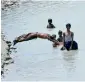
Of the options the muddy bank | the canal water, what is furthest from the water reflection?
the muddy bank

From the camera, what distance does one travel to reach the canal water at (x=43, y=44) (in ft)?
10.5

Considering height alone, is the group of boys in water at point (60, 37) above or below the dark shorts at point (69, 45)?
above

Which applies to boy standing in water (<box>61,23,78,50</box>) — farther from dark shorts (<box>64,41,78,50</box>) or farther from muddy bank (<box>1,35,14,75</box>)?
muddy bank (<box>1,35,14,75</box>)

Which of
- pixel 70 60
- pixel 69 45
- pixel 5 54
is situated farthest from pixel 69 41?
pixel 5 54

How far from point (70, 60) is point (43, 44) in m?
0.28

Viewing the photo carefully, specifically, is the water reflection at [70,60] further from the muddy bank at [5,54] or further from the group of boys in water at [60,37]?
the muddy bank at [5,54]

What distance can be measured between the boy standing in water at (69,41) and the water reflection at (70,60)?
0.04m

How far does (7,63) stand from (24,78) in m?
0.20

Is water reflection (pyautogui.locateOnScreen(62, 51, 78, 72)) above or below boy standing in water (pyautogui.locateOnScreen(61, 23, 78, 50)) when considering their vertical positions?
below

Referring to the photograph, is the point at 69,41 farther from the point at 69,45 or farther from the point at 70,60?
the point at 70,60

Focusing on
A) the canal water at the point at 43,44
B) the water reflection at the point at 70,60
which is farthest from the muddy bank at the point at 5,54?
the water reflection at the point at 70,60

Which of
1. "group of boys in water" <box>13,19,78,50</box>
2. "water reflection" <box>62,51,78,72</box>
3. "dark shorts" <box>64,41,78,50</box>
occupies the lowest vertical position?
"water reflection" <box>62,51,78,72</box>

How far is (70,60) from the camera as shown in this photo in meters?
3.23

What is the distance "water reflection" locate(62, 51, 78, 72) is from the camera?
319 centimetres
